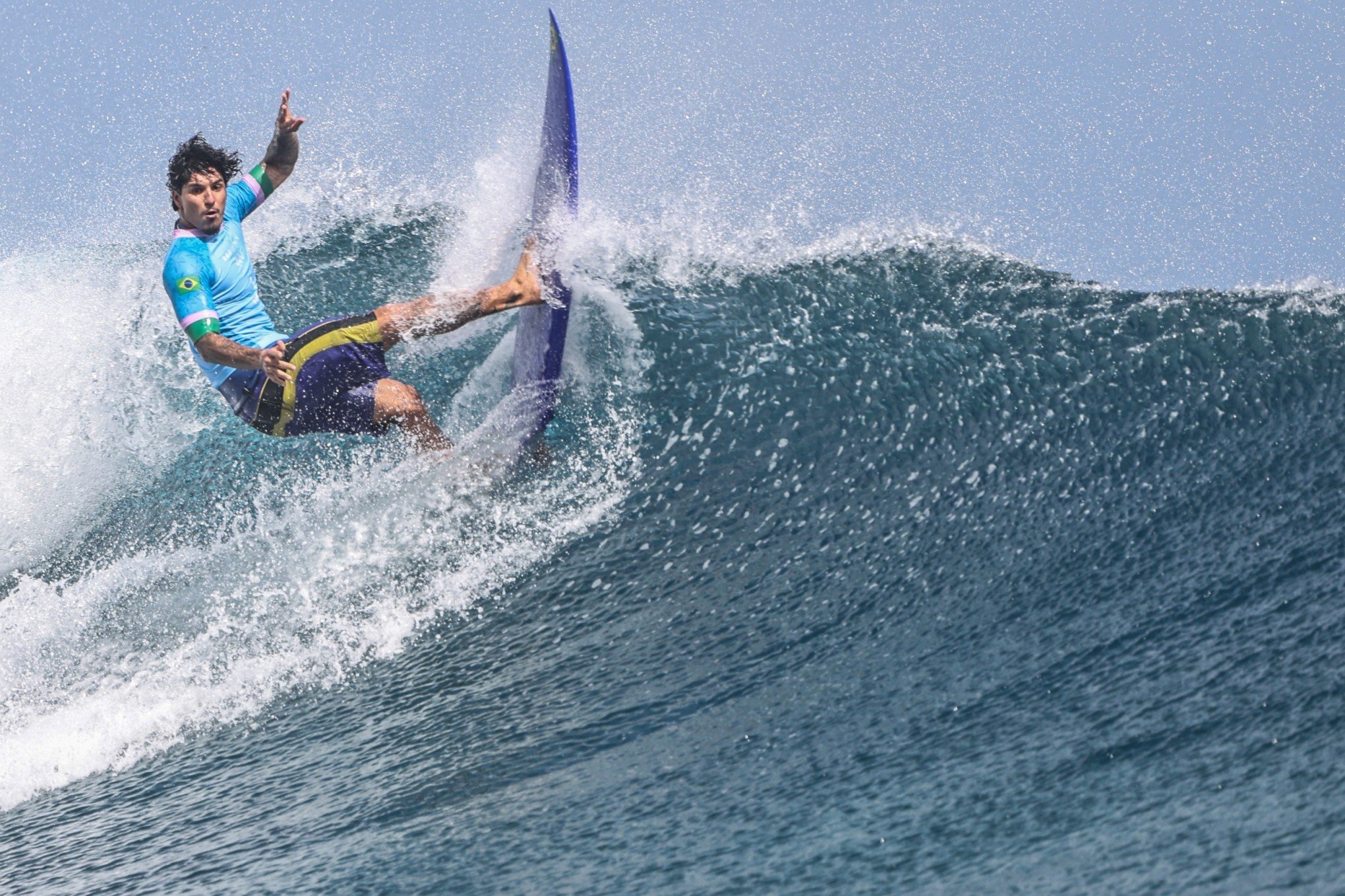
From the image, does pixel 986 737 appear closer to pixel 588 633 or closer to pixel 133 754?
pixel 588 633

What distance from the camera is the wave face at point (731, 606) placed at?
2.53 m

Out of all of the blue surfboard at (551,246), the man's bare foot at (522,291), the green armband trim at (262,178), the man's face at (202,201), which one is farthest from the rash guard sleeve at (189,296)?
the blue surfboard at (551,246)

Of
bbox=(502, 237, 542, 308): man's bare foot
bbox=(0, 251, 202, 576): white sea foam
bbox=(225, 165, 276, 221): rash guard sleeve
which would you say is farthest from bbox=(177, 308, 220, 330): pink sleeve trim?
bbox=(0, 251, 202, 576): white sea foam

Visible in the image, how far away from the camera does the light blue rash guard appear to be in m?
3.65

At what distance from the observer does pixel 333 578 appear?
4.16 meters


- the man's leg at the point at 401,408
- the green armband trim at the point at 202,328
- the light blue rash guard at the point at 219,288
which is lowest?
the man's leg at the point at 401,408

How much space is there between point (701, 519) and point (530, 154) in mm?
1862

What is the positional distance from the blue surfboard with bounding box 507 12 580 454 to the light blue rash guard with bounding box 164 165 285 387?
3.56 ft

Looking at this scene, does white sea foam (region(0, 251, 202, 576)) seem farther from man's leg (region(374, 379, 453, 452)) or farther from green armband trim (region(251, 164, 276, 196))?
man's leg (region(374, 379, 453, 452))

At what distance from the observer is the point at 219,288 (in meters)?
3.83

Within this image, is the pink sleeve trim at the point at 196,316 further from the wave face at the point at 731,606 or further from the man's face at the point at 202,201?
the wave face at the point at 731,606

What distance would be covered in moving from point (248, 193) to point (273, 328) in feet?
2.04

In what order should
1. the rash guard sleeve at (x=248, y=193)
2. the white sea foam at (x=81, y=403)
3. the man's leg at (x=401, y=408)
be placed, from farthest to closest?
the white sea foam at (x=81, y=403), the rash guard sleeve at (x=248, y=193), the man's leg at (x=401, y=408)

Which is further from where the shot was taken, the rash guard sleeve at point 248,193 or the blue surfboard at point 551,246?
the blue surfboard at point 551,246
